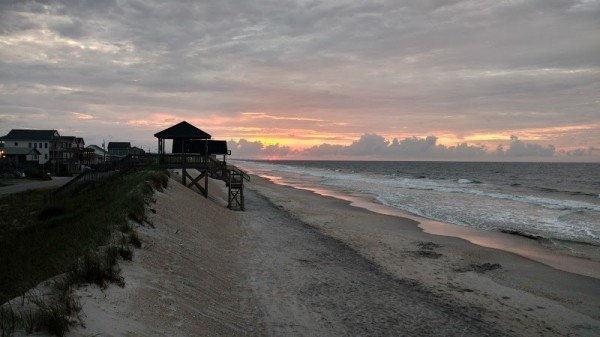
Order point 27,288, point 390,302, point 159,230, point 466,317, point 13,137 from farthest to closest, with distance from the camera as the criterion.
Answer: point 13,137, point 159,230, point 390,302, point 466,317, point 27,288

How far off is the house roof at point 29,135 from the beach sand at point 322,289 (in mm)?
65677

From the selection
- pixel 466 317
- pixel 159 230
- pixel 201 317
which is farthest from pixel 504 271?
pixel 159 230

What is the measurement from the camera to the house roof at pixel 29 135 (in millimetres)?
70250

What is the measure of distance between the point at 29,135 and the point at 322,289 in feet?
256

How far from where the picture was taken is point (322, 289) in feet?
38.9

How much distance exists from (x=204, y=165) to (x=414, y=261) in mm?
17932

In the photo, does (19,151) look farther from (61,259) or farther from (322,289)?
(322,289)

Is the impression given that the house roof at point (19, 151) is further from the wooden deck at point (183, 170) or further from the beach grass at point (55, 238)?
the beach grass at point (55, 238)

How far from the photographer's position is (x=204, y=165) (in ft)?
94.0

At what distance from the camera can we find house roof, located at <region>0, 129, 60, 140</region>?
70.2 m

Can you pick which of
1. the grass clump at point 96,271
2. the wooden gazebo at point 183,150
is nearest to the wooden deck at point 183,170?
the wooden gazebo at point 183,150

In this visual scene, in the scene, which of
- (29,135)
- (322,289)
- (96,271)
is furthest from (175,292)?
(29,135)

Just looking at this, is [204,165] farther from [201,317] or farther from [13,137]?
[13,137]

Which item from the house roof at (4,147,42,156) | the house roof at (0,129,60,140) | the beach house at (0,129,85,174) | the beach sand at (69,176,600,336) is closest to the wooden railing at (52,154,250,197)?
the beach sand at (69,176,600,336)
